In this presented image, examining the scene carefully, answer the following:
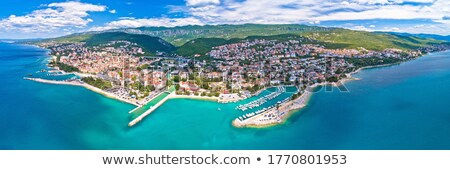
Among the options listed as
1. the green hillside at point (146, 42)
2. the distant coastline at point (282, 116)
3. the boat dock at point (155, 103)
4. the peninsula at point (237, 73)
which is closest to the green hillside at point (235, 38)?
the green hillside at point (146, 42)

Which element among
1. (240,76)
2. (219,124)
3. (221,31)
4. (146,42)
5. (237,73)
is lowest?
(219,124)

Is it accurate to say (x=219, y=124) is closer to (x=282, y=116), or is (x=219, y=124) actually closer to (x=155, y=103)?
(x=282, y=116)

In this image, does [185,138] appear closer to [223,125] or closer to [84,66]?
[223,125]

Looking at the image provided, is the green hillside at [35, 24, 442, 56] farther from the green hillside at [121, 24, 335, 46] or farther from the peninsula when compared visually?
the peninsula

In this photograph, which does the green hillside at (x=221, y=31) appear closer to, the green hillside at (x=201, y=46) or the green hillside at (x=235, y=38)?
the green hillside at (x=235, y=38)

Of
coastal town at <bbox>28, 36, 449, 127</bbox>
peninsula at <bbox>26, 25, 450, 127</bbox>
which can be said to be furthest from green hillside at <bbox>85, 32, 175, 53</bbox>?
coastal town at <bbox>28, 36, 449, 127</bbox>

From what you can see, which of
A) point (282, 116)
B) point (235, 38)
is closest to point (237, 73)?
point (282, 116)
